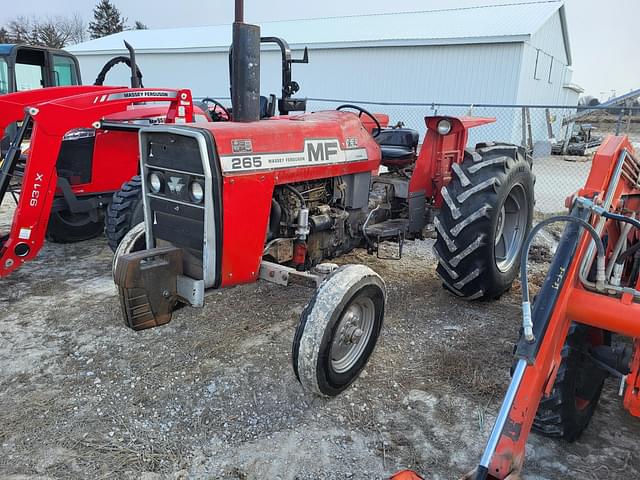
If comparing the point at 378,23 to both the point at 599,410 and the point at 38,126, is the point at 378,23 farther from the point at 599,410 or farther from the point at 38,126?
the point at 599,410

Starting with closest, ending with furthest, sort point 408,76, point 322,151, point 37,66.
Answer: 1. point 322,151
2. point 37,66
3. point 408,76

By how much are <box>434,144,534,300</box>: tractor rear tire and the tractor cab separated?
216 inches

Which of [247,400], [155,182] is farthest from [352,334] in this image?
[155,182]

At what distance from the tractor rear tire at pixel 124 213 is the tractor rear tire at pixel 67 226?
55.2 inches

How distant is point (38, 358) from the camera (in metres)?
3.44

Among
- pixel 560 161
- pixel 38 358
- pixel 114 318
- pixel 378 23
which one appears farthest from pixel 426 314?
pixel 378 23

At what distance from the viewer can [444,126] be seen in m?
4.56

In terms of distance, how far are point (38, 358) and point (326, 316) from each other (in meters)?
2.06

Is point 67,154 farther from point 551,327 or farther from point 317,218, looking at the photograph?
point 551,327

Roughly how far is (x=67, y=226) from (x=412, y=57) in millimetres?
13884

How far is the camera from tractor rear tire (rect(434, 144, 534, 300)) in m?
3.89

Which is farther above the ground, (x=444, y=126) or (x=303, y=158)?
(x=444, y=126)

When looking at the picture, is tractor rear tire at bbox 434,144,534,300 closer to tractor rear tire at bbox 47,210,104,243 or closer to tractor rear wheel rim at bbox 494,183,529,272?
tractor rear wheel rim at bbox 494,183,529,272

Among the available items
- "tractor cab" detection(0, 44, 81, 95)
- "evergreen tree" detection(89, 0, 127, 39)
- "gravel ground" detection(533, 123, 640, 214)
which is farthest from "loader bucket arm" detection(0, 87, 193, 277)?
"evergreen tree" detection(89, 0, 127, 39)
